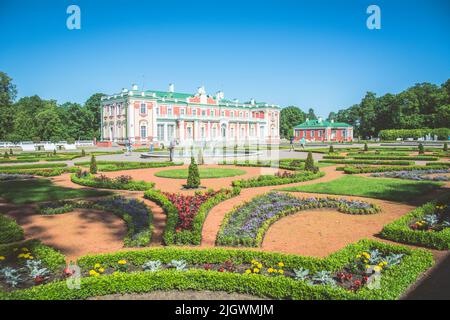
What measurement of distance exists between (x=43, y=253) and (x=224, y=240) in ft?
10.6

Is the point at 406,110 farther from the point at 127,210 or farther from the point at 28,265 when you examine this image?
the point at 28,265

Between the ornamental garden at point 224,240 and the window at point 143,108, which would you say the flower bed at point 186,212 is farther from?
the window at point 143,108

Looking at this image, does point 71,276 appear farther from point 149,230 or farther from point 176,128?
point 176,128

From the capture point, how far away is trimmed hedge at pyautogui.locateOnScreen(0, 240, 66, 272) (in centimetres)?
553

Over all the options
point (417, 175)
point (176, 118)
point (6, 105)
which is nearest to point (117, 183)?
point (417, 175)

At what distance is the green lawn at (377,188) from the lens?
1110cm

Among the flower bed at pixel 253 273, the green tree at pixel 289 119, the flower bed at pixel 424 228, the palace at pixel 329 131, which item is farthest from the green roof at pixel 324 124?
the flower bed at pixel 253 273

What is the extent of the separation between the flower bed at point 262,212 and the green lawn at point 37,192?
5783 millimetres

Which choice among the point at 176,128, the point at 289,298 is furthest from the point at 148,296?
the point at 176,128

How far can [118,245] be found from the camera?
265 inches

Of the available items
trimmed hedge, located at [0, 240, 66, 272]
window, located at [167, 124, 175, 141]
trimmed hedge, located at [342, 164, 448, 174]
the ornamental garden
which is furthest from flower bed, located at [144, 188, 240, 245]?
window, located at [167, 124, 175, 141]

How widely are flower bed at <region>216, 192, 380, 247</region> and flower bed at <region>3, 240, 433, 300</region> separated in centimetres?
116

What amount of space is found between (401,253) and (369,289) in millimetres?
1862

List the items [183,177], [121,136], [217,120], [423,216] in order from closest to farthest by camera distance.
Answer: [423,216], [183,177], [121,136], [217,120]
